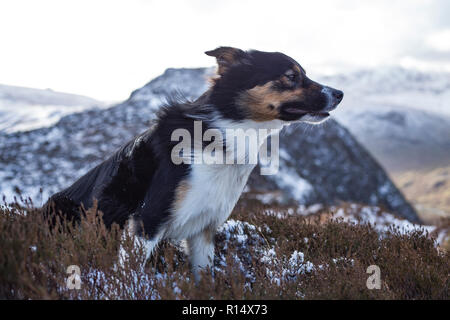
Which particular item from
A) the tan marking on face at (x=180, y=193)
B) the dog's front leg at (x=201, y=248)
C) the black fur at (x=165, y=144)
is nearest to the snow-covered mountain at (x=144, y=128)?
the dog's front leg at (x=201, y=248)

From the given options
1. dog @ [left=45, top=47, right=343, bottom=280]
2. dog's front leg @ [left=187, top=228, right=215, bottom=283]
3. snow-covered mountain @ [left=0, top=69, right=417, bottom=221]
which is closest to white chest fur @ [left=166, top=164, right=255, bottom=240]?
dog @ [left=45, top=47, right=343, bottom=280]

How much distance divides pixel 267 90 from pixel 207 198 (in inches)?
48.0

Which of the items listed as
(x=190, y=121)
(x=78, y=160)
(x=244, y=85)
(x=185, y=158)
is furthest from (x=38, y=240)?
(x=78, y=160)

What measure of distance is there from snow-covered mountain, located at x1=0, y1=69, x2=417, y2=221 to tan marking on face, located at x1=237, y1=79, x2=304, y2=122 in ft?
20.5

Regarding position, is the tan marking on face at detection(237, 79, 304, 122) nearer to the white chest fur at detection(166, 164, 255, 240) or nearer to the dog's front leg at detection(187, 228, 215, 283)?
the white chest fur at detection(166, 164, 255, 240)

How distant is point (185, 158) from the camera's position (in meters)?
3.60

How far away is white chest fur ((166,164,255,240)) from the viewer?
139 inches

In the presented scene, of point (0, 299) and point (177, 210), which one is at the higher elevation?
point (177, 210)

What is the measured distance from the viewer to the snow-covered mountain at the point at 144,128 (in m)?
11.1

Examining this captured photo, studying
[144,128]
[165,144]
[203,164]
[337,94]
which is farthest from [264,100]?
[144,128]

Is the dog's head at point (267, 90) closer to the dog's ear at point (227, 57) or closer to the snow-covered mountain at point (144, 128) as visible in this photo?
the dog's ear at point (227, 57)

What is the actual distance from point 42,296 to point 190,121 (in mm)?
1959

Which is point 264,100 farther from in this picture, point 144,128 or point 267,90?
point 144,128
